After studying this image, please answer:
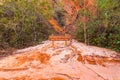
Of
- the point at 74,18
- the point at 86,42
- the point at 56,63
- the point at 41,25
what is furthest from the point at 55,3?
the point at 56,63

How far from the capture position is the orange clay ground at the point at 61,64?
18.2 feet

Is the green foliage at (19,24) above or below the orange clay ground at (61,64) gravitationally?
above

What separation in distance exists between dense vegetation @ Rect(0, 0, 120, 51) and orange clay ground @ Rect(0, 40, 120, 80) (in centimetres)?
109

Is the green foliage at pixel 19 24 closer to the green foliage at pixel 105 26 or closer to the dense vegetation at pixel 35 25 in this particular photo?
the dense vegetation at pixel 35 25

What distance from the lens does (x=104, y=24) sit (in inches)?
379

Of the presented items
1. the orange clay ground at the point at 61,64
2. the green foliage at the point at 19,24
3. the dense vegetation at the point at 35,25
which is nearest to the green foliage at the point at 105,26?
the dense vegetation at the point at 35,25

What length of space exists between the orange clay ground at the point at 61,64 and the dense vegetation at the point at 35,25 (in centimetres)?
109

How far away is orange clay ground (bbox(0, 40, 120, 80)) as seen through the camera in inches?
219

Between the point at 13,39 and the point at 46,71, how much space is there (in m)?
4.19

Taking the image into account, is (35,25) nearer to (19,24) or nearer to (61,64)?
(19,24)

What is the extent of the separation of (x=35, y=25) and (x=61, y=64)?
4783 mm

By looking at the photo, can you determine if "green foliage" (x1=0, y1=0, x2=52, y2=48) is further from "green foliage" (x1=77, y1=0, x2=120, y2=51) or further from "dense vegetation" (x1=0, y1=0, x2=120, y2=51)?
"green foliage" (x1=77, y1=0, x2=120, y2=51)

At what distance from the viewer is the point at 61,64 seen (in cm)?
664

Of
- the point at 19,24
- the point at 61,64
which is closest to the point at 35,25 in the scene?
the point at 19,24
